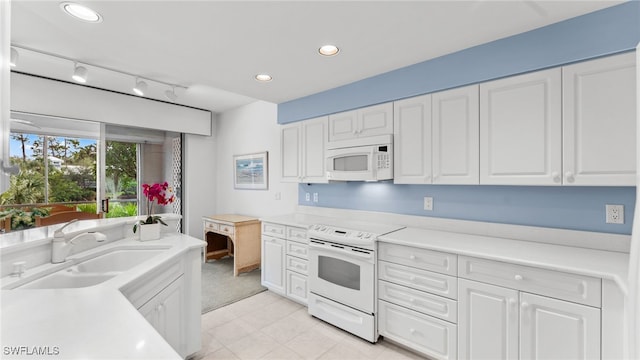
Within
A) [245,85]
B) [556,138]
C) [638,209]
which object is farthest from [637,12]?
[245,85]

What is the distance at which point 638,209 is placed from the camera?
97 cm

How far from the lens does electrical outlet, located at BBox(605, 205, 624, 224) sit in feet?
5.83

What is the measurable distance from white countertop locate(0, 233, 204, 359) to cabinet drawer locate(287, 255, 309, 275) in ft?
6.06

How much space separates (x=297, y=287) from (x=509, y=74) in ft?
8.92

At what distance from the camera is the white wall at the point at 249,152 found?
4172 millimetres

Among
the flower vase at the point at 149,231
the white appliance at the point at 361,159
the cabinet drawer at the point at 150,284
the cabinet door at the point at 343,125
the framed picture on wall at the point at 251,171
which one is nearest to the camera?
the cabinet drawer at the point at 150,284

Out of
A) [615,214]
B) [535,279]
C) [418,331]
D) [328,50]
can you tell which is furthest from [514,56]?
[418,331]

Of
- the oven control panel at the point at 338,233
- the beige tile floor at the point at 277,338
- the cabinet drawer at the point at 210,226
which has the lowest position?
the beige tile floor at the point at 277,338

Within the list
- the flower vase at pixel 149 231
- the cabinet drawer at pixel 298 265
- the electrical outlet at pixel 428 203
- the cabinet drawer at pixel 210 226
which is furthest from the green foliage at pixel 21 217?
the electrical outlet at pixel 428 203

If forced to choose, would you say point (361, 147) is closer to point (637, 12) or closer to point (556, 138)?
point (556, 138)

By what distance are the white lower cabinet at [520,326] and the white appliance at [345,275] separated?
696mm

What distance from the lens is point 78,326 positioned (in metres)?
0.89

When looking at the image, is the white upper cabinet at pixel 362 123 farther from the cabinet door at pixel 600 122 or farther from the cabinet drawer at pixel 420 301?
the cabinet drawer at pixel 420 301

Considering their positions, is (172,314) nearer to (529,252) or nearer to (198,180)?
(529,252)
